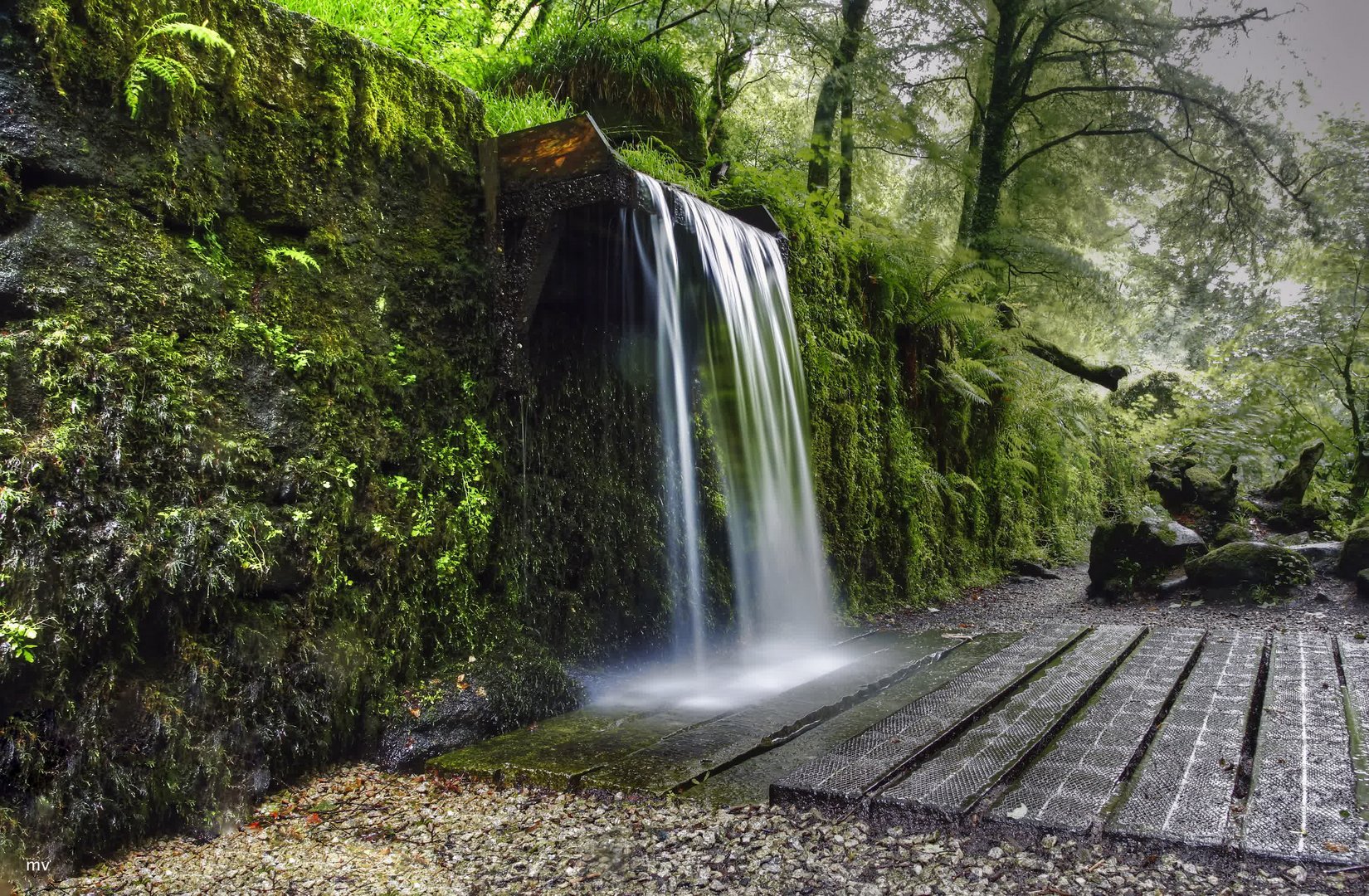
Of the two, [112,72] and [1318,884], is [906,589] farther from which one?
[112,72]

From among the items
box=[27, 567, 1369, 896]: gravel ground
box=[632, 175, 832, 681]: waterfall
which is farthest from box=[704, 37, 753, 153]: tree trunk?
box=[27, 567, 1369, 896]: gravel ground

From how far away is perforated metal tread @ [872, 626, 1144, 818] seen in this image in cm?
Result: 228

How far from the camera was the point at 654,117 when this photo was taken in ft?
18.6

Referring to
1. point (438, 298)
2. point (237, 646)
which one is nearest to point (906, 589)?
point (438, 298)

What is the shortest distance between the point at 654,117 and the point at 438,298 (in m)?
2.85

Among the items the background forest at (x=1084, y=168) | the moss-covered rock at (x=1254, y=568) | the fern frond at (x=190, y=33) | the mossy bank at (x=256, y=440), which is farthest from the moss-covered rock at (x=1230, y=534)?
the fern frond at (x=190, y=33)

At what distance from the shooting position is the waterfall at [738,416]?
4.28 meters

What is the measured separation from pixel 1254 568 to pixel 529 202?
7.22 meters

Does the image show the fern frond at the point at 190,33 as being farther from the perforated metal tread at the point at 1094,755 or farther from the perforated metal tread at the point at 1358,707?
the perforated metal tread at the point at 1358,707

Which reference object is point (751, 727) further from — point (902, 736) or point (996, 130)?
point (996, 130)

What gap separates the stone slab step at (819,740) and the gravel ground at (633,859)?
0.10m

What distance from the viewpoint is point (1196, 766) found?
2.48 metres

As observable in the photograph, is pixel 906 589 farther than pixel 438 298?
Yes

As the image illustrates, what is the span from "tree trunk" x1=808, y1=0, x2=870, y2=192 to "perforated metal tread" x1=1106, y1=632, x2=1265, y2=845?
624 centimetres
